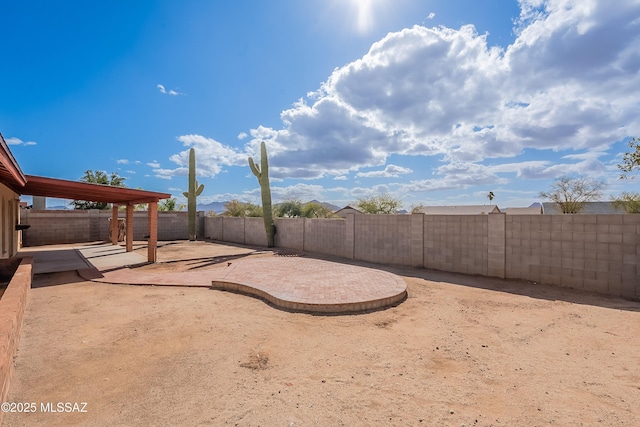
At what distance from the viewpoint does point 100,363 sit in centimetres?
358

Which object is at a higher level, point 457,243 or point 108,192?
point 108,192

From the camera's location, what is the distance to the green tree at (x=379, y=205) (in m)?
28.2

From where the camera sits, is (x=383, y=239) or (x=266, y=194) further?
(x=266, y=194)

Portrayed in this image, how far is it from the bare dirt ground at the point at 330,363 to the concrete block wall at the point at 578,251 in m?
0.87

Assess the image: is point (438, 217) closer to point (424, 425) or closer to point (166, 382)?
point (424, 425)

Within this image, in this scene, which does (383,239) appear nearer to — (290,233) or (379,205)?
(290,233)

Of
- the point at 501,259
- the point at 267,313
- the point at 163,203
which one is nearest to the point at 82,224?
the point at 163,203

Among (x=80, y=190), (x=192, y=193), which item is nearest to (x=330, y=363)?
(x=80, y=190)

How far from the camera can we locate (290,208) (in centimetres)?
3194

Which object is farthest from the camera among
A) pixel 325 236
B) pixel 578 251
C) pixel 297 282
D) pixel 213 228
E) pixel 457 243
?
pixel 213 228

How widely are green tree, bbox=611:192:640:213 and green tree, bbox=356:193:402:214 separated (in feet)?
51.0

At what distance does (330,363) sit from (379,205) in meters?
25.9

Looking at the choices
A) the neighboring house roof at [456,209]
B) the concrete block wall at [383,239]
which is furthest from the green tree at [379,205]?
the concrete block wall at [383,239]

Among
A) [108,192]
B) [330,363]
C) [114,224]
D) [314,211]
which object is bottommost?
[330,363]
